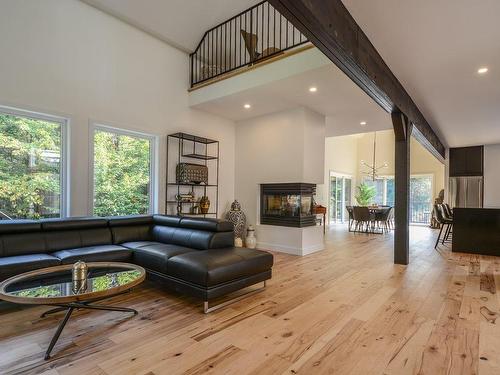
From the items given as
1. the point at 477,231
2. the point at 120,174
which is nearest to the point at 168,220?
the point at 120,174

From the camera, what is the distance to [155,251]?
3.18 metres

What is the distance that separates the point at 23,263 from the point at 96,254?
2.08 feet

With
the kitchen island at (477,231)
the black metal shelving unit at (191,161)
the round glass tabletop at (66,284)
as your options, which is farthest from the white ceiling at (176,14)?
the kitchen island at (477,231)

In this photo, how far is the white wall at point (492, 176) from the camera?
835cm

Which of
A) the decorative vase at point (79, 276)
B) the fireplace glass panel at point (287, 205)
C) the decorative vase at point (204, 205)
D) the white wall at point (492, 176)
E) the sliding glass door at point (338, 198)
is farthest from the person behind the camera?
the sliding glass door at point (338, 198)

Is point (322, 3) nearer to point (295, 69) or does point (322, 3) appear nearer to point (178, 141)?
point (295, 69)

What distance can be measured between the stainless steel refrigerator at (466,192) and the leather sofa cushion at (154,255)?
9.13 metres

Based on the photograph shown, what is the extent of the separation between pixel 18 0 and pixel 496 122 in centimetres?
850

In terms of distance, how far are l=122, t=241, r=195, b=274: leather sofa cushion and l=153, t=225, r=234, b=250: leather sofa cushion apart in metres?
0.24

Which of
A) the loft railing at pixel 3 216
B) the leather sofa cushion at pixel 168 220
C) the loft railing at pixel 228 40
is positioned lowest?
the leather sofa cushion at pixel 168 220

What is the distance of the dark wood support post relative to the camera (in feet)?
14.7

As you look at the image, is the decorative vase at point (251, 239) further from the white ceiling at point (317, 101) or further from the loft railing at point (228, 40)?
the loft railing at point (228, 40)

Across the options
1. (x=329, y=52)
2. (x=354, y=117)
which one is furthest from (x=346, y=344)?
(x=354, y=117)

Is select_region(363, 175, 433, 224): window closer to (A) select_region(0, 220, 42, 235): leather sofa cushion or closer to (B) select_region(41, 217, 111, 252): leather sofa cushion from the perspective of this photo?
(B) select_region(41, 217, 111, 252): leather sofa cushion
